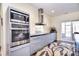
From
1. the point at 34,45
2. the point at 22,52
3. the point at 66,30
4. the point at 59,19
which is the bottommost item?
the point at 22,52

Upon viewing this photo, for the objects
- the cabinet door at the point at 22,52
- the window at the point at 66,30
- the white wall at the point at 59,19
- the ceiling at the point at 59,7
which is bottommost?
the cabinet door at the point at 22,52

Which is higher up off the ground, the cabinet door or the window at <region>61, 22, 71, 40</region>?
the window at <region>61, 22, 71, 40</region>

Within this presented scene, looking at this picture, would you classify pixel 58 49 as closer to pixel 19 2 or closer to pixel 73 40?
pixel 73 40

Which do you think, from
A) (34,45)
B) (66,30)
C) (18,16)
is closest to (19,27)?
(18,16)

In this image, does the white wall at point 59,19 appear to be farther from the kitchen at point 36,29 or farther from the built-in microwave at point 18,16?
the built-in microwave at point 18,16

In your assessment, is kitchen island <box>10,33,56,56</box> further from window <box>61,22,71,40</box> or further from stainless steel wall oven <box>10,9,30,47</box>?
window <box>61,22,71,40</box>

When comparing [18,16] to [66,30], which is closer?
[18,16]

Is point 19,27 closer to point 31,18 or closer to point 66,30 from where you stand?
point 31,18

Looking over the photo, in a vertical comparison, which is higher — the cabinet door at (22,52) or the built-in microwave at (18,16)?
the built-in microwave at (18,16)

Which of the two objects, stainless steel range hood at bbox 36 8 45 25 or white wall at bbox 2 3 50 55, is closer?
white wall at bbox 2 3 50 55

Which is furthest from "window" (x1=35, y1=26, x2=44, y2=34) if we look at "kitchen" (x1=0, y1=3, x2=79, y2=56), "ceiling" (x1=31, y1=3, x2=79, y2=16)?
"ceiling" (x1=31, y1=3, x2=79, y2=16)

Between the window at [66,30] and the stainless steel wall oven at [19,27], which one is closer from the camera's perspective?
the stainless steel wall oven at [19,27]

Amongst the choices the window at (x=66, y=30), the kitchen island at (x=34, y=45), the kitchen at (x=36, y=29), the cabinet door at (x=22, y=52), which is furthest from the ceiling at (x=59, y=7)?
the cabinet door at (x=22, y=52)

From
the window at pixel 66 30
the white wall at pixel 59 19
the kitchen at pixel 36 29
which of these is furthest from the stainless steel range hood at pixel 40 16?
the window at pixel 66 30
